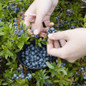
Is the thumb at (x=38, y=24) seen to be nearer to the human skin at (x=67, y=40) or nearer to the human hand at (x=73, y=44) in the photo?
the human skin at (x=67, y=40)

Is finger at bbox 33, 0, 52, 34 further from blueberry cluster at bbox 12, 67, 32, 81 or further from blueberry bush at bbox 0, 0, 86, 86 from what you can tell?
blueberry cluster at bbox 12, 67, 32, 81

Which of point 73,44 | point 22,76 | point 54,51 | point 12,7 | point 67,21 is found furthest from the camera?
point 67,21

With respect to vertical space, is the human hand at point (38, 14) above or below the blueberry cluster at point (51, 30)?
above

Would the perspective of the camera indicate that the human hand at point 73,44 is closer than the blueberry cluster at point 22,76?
Yes

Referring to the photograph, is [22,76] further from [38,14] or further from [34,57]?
[38,14]

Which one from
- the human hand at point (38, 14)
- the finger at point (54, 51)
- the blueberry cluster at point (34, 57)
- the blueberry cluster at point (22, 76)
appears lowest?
the blueberry cluster at point (22, 76)

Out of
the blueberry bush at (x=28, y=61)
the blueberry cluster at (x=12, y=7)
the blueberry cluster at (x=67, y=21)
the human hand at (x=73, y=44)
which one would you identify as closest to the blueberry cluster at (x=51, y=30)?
the blueberry bush at (x=28, y=61)

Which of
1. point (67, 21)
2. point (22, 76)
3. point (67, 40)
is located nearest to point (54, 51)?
point (67, 40)

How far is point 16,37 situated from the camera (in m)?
1.26

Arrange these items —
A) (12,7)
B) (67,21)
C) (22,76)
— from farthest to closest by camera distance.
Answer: (67,21)
(12,7)
(22,76)

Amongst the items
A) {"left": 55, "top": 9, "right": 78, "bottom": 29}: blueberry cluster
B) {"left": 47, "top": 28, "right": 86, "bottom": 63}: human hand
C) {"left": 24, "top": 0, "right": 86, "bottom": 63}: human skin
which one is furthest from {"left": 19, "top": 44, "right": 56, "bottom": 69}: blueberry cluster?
{"left": 55, "top": 9, "right": 78, "bottom": 29}: blueberry cluster

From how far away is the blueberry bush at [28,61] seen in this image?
4.17 ft

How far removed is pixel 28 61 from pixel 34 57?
71 millimetres

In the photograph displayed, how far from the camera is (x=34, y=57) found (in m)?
1.48
